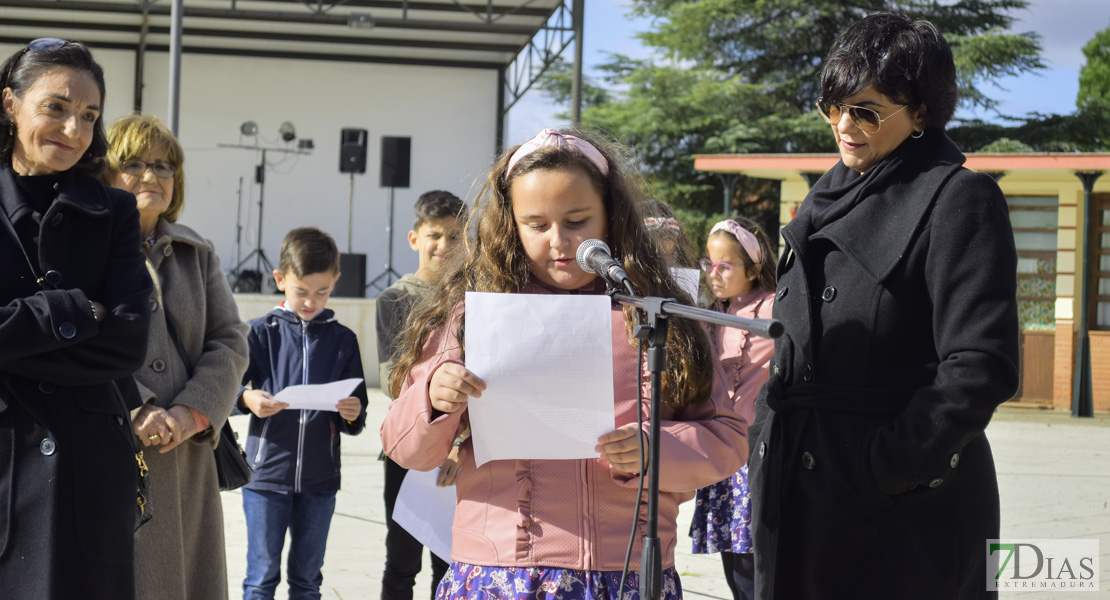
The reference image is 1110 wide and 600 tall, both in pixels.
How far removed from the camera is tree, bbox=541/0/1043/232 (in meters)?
25.2

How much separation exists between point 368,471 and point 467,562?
20.3 feet

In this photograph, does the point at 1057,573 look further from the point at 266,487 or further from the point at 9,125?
the point at 9,125

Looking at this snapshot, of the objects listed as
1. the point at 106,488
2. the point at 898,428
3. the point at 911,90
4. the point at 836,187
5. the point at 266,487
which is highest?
the point at 911,90

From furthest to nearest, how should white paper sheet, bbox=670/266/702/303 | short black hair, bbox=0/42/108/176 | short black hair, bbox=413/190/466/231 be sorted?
short black hair, bbox=413/190/466/231 → white paper sheet, bbox=670/266/702/303 → short black hair, bbox=0/42/108/176

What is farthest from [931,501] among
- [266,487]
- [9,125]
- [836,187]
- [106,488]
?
[266,487]

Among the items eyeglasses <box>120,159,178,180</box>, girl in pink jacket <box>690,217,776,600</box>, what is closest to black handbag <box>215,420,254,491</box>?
eyeglasses <box>120,159,178,180</box>

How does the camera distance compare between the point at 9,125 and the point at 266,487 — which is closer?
the point at 9,125

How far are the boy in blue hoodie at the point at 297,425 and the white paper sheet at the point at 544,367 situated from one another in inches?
81.1

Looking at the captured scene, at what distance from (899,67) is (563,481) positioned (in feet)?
3.61

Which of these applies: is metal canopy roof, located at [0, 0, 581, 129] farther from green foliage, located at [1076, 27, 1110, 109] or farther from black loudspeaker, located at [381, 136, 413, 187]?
green foliage, located at [1076, 27, 1110, 109]

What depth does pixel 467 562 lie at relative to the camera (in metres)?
2.09

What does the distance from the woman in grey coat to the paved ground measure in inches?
69.1

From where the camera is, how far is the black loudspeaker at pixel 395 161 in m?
19.4

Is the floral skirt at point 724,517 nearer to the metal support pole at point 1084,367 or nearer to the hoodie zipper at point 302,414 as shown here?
the hoodie zipper at point 302,414
